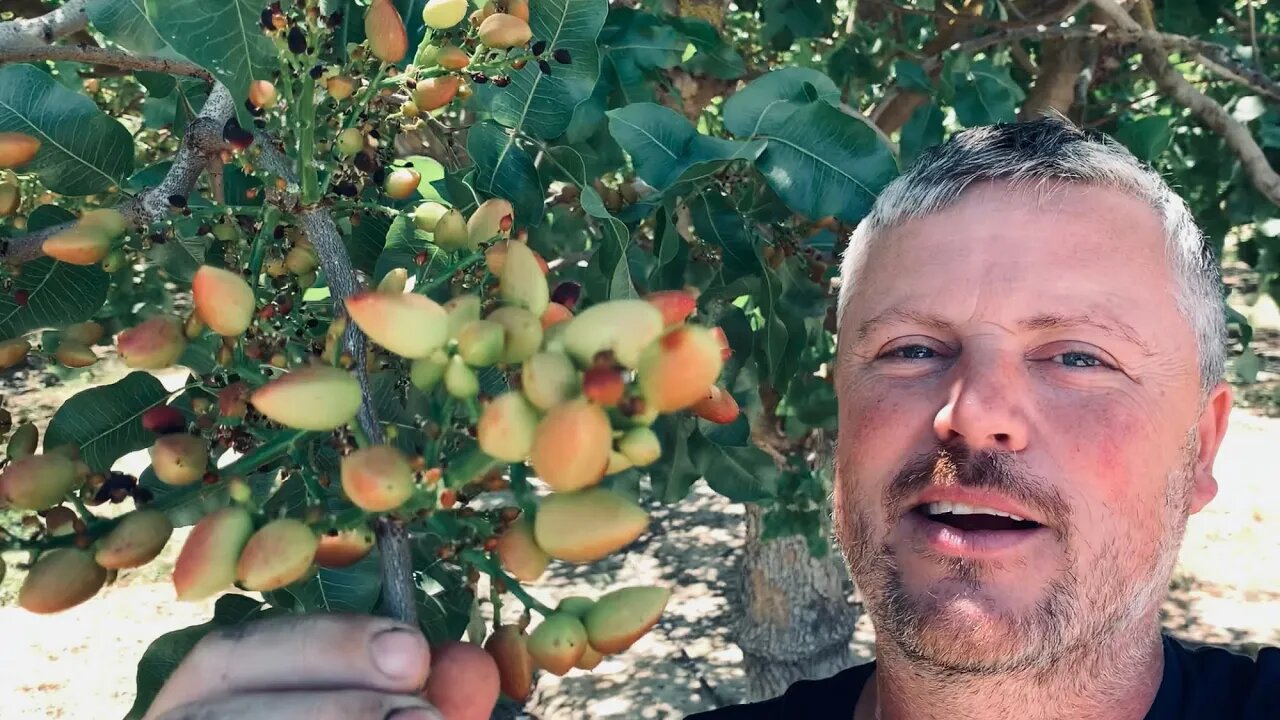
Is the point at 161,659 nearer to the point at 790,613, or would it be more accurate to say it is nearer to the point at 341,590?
the point at 341,590

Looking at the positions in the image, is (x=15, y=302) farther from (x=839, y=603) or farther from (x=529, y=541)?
(x=839, y=603)

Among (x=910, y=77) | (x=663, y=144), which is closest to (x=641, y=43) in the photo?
(x=663, y=144)

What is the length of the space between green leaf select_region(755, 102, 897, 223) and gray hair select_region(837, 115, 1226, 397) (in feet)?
0.91

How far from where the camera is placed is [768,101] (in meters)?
1.17

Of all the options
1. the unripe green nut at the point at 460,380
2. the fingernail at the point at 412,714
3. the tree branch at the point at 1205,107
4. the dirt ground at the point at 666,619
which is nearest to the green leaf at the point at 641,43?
the unripe green nut at the point at 460,380

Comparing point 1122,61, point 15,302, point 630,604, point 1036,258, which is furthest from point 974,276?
point 1122,61

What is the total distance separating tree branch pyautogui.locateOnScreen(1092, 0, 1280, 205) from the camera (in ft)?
6.94

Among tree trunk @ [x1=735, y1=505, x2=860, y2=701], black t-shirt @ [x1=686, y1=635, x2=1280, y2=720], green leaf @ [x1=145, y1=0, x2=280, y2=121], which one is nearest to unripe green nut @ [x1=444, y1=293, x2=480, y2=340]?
green leaf @ [x1=145, y1=0, x2=280, y2=121]

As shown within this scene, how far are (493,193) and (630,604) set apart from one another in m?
0.63

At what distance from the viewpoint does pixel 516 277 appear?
642 mm

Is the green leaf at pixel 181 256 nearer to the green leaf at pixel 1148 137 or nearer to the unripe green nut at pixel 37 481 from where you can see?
the unripe green nut at pixel 37 481

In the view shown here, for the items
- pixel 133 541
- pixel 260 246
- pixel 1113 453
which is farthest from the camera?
pixel 1113 453

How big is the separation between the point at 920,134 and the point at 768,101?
0.57 m

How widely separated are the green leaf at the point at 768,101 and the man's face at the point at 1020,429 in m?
0.33
